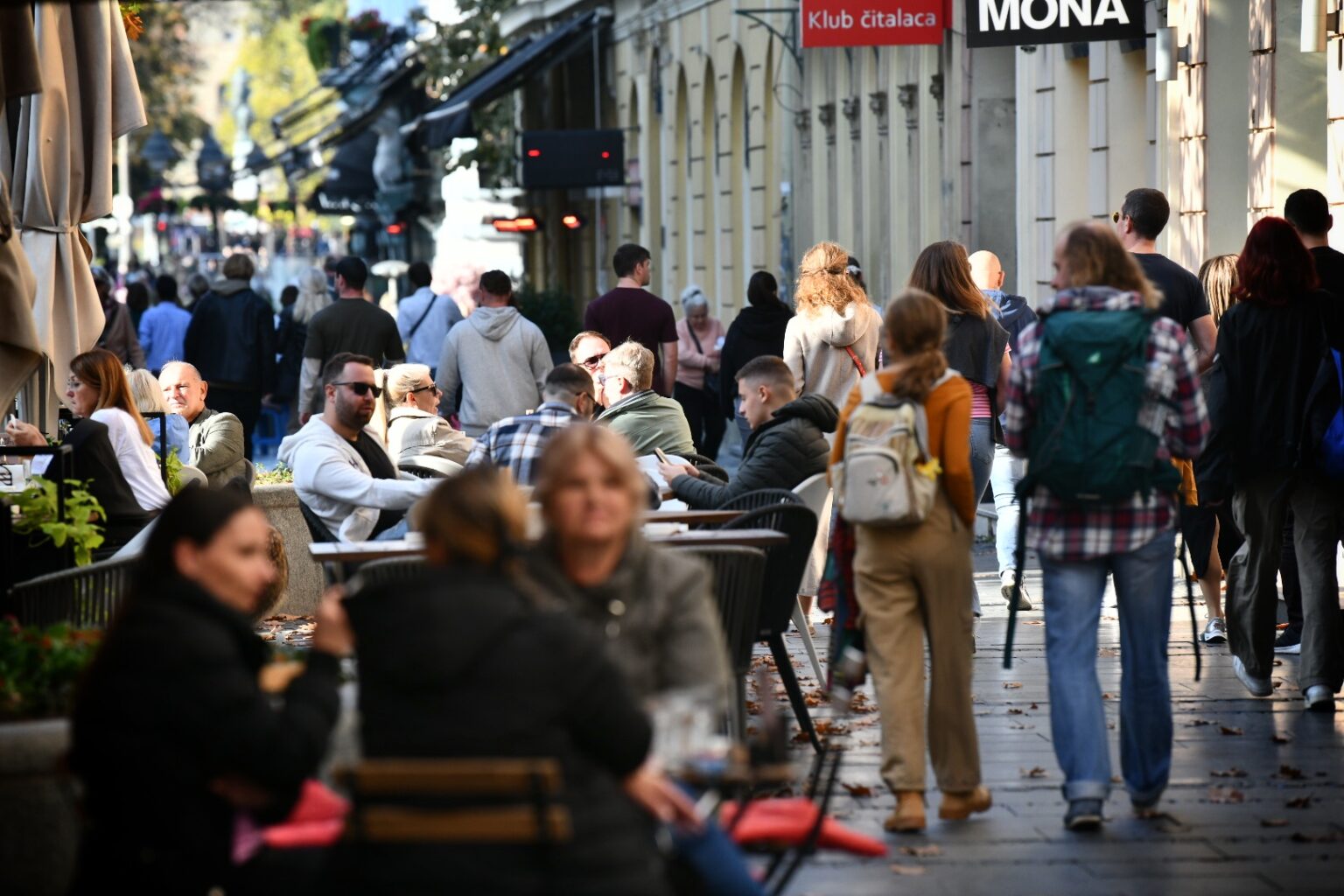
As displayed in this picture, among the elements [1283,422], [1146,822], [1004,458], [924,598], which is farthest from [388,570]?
[1004,458]

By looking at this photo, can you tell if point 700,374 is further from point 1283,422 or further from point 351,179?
point 351,179

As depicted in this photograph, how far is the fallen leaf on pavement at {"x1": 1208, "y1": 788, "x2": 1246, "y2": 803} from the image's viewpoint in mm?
7824

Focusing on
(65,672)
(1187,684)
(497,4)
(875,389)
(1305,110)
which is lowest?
(1187,684)

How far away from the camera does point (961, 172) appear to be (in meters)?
21.2

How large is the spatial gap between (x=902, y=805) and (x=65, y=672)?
2.72 metres

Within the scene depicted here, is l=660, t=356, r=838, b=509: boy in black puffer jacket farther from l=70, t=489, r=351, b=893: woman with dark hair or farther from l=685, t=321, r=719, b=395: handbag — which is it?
l=685, t=321, r=719, b=395: handbag

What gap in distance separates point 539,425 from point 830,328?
3.42 meters

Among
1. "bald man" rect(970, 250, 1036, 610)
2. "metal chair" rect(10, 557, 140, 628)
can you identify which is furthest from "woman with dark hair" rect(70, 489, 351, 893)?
"bald man" rect(970, 250, 1036, 610)

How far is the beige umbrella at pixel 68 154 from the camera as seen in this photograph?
384 inches

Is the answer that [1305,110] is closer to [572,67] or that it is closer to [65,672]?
[65,672]

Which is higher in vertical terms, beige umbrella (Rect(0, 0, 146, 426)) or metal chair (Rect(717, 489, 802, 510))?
beige umbrella (Rect(0, 0, 146, 426))

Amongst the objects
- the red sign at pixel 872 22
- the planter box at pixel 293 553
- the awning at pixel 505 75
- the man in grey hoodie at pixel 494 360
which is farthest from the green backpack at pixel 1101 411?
the awning at pixel 505 75

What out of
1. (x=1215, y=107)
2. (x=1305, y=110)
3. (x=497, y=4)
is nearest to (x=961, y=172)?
(x=1215, y=107)

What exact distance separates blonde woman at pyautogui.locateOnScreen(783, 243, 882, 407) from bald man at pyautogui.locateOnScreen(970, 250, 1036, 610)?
0.63 metres
